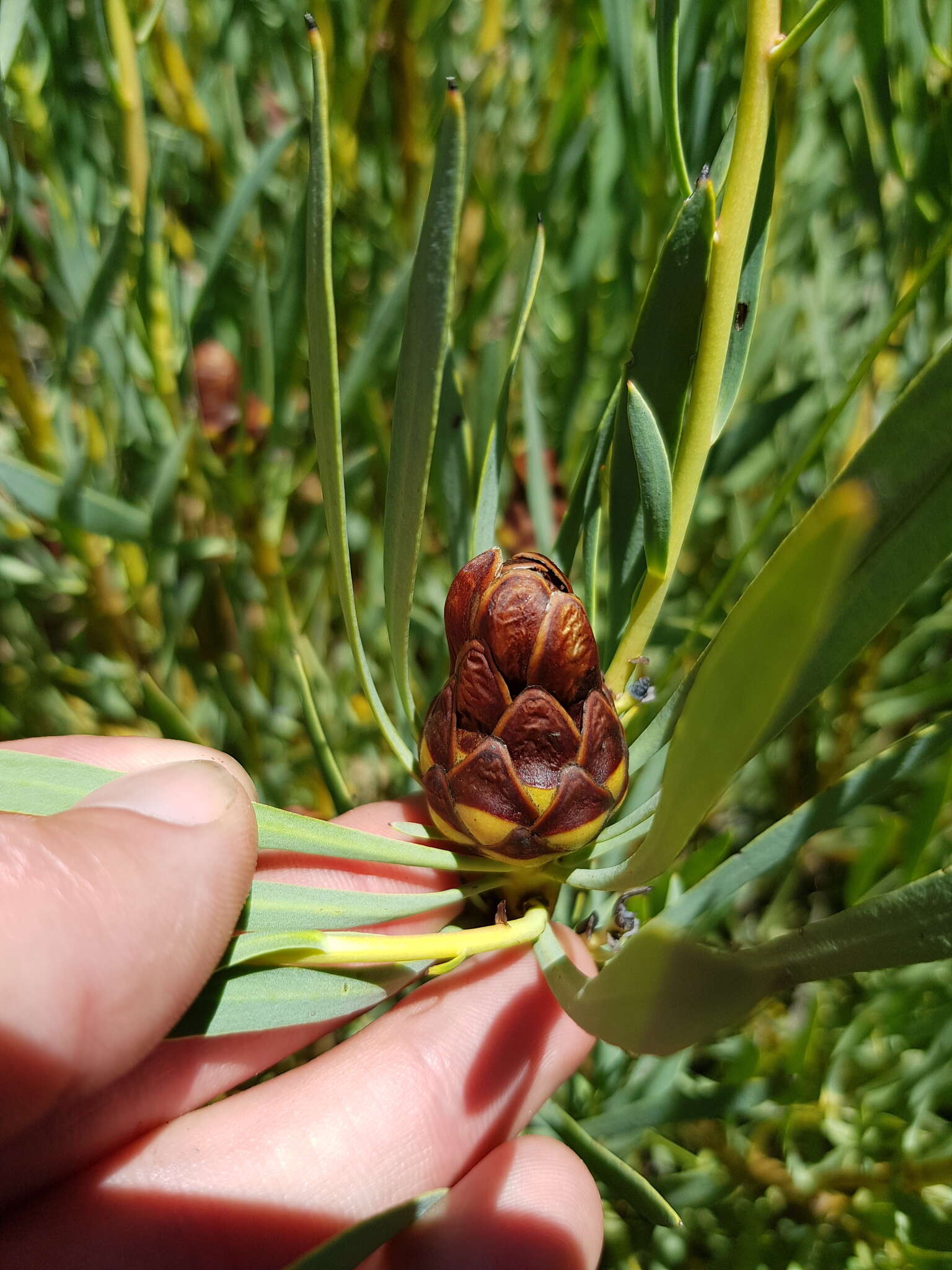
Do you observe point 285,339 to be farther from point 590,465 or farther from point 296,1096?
point 296,1096

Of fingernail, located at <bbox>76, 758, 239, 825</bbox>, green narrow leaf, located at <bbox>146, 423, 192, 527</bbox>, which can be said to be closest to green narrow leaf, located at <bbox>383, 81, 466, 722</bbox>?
fingernail, located at <bbox>76, 758, 239, 825</bbox>

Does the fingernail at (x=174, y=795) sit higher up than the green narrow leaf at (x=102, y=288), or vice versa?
the green narrow leaf at (x=102, y=288)

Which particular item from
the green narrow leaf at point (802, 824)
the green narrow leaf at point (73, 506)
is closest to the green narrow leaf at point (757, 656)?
the green narrow leaf at point (802, 824)

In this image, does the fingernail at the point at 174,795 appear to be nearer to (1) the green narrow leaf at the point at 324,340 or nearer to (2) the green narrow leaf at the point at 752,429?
(1) the green narrow leaf at the point at 324,340

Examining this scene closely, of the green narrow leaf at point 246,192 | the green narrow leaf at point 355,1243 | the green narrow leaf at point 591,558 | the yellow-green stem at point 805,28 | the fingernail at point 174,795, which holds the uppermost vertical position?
the yellow-green stem at point 805,28

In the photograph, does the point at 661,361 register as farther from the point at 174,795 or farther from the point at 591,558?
the point at 174,795

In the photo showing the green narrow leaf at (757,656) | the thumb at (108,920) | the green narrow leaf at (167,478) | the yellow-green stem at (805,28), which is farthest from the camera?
the green narrow leaf at (167,478)
